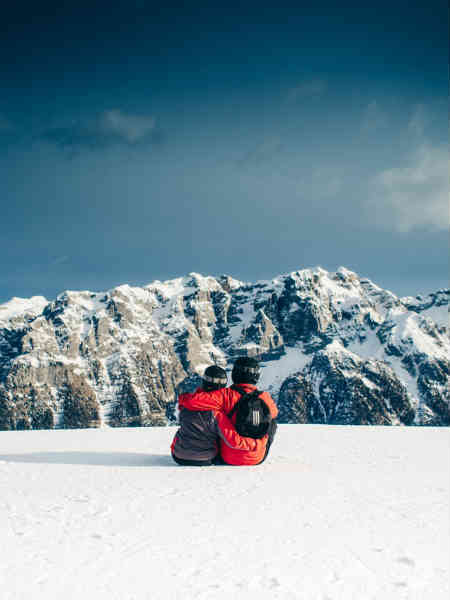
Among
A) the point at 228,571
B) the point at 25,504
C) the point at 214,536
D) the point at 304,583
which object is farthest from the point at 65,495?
the point at 304,583

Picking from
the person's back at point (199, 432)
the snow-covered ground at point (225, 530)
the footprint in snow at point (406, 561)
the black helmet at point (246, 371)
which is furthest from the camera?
the black helmet at point (246, 371)

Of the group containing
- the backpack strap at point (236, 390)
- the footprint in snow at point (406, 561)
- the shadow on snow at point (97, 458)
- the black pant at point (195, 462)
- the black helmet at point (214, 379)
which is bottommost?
the shadow on snow at point (97, 458)

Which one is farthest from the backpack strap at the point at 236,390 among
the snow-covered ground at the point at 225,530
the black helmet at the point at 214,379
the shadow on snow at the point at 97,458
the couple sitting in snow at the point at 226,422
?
the shadow on snow at the point at 97,458

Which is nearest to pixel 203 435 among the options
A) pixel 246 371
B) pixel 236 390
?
pixel 236 390

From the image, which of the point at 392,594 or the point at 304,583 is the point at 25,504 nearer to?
the point at 304,583

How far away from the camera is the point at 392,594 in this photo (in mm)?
3299

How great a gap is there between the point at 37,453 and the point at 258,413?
6.21 meters

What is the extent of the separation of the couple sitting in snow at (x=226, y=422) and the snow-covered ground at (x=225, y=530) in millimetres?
378

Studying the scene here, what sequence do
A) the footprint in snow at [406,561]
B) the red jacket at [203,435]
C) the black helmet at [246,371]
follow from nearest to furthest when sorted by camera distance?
the footprint in snow at [406,561], the red jacket at [203,435], the black helmet at [246,371]

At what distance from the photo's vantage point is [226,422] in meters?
7.49

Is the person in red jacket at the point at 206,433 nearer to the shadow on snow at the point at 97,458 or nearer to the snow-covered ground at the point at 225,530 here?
the snow-covered ground at the point at 225,530

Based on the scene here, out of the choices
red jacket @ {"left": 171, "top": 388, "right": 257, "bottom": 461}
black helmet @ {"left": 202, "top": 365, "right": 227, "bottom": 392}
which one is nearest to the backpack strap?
red jacket @ {"left": 171, "top": 388, "right": 257, "bottom": 461}

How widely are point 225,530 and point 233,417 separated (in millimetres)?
2997

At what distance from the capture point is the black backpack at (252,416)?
24.1 ft
